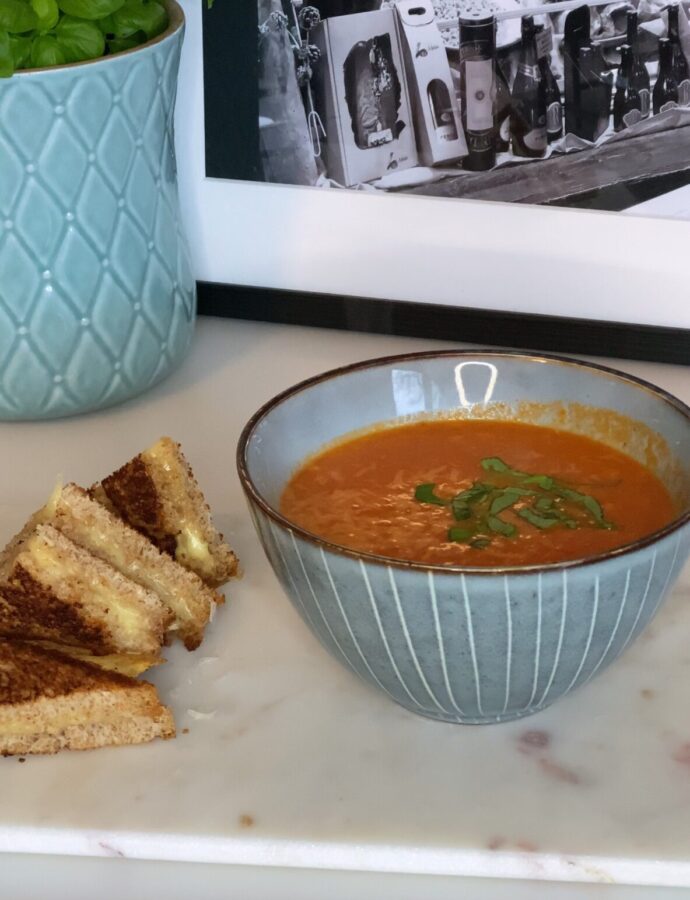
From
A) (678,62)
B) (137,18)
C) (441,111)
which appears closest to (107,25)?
(137,18)

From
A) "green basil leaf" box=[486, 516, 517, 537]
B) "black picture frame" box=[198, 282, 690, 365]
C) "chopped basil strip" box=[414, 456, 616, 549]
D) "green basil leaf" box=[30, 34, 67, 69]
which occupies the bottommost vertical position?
"black picture frame" box=[198, 282, 690, 365]

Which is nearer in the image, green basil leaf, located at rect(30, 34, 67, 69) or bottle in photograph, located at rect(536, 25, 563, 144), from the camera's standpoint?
green basil leaf, located at rect(30, 34, 67, 69)

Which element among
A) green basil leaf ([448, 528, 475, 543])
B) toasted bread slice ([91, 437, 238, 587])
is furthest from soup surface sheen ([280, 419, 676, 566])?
toasted bread slice ([91, 437, 238, 587])

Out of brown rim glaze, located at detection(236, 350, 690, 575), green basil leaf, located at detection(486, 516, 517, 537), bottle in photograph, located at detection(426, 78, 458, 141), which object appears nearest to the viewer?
brown rim glaze, located at detection(236, 350, 690, 575)

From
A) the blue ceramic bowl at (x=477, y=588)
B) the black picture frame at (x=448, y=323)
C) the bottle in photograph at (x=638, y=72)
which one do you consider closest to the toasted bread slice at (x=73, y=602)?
the blue ceramic bowl at (x=477, y=588)

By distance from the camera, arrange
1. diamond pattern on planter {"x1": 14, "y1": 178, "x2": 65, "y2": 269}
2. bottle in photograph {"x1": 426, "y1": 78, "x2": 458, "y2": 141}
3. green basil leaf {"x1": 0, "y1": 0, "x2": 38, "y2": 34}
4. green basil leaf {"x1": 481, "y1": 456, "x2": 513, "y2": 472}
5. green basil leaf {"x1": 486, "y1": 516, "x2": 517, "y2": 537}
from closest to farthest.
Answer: green basil leaf {"x1": 486, "y1": 516, "x2": 517, "y2": 537} < green basil leaf {"x1": 481, "y1": 456, "x2": 513, "y2": 472} < green basil leaf {"x1": 0, "y1": 0, "x2": 38, "y2": 34} < diamond pattern on planter {"x1": 14, "y1": 178, "x2": 65, "y2": 269} < bottle in photograph {"x1": 426, "y1": 78, "x2": 458, "y2": 141}

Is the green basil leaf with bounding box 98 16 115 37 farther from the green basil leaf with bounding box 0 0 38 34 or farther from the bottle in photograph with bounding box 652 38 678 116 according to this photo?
the bottle in photograph with bounding box 652 38 678 116

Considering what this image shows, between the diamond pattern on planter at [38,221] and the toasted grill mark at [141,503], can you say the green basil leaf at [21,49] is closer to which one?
the diamond pattern on planter at [38,221]
